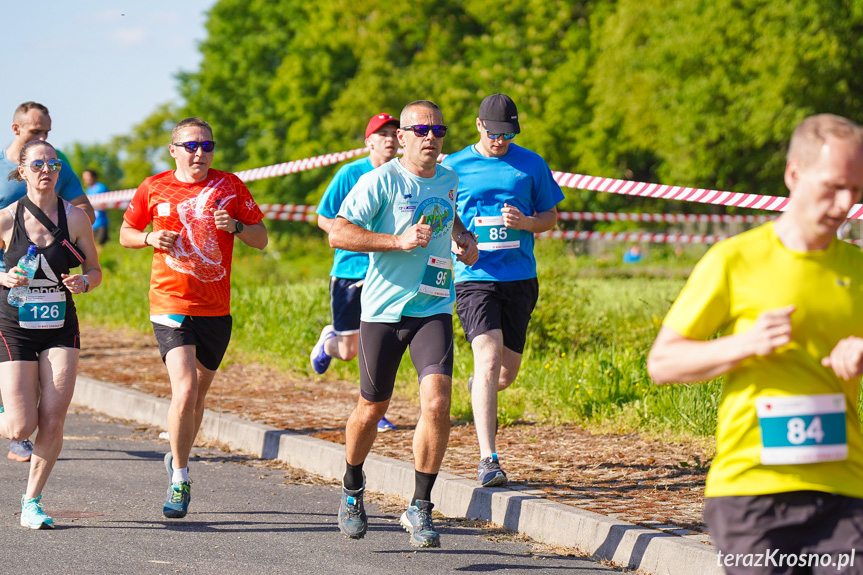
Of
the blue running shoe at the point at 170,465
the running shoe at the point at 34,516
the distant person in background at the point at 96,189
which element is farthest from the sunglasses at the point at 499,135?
the distant person in background at the point at 96,189

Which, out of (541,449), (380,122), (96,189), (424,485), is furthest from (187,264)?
(96,189)

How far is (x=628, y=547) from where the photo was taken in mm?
5359

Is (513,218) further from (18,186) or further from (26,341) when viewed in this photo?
(18,186)

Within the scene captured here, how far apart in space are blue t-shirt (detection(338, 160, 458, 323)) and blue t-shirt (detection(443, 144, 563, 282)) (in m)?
1.27

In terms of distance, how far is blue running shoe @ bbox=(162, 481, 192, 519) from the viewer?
6098 mm

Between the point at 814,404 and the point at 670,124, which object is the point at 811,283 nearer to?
the point at 814,404

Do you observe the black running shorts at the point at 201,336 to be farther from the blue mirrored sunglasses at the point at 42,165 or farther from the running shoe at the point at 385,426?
the running shoe at the point at 385,426

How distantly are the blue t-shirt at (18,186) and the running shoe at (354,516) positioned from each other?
2.72 m

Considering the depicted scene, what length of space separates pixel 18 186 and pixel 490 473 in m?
3.38

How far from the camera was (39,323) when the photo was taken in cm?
586

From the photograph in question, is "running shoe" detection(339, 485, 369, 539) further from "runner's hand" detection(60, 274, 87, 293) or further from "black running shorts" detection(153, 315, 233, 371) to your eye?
"runner's hand" detection(60, 274, 87, 293)

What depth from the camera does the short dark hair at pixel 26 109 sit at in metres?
7.04

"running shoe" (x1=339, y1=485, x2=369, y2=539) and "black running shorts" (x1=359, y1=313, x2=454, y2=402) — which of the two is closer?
"black running shorts" (x1=359, y1=313, x2=454, y2=402)

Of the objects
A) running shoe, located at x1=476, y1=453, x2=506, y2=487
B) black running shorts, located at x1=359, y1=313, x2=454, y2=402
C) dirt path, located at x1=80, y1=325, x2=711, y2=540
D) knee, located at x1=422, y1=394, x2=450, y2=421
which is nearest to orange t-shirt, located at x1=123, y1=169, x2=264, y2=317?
black running shorts, located at x1=359, y1=313, x2=454, y2=402
